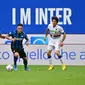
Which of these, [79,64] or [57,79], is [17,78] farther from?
[79,64]

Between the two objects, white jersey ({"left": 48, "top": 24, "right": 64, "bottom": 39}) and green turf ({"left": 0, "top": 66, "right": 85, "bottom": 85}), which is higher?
white jersey ({"left": 48, "top": 24, "right": 64, "bottom": 39})

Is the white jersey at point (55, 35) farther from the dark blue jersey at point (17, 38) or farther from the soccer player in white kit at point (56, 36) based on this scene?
the dark blue jersey at point (17, 38)

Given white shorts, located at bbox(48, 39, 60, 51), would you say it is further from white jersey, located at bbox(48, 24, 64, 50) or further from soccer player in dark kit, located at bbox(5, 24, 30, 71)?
soccer player in dark kit, located at bbox(5, 24, 30, 71)

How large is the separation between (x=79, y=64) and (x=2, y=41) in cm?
331

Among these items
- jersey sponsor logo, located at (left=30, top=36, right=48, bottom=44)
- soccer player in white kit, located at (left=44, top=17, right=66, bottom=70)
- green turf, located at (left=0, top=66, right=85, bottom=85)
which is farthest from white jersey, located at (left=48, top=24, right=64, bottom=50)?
jersey sponsor logo, located at (left=30, top=36, right=48, bottom=44)

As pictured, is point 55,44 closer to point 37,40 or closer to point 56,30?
point 56,30

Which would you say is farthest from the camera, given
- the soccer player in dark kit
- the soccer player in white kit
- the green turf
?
the soccer player in white kit

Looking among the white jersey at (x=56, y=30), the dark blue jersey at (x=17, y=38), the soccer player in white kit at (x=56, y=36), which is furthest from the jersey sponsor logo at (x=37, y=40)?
the dark blue jersey at (x=17, y=38)

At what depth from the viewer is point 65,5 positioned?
68.4 feet

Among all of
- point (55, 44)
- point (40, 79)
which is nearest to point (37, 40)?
point (55, 44)

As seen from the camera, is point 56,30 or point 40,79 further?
point 56,30

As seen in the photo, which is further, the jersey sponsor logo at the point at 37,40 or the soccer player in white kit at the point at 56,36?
the jersey sponsor logo at the point at 37,40

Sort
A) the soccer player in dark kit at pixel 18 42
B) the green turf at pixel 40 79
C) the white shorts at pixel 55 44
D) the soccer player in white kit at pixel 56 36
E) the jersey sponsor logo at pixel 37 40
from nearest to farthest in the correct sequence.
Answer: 1. the green turf at pixel 40 79
2. the soccer player in dark kit at pixel 18 42
3. the soccer player in white kit at pixel 56 36
4. the white shorts at pixel 55 44
5. the jersey sponsor logo at pixel 37 40

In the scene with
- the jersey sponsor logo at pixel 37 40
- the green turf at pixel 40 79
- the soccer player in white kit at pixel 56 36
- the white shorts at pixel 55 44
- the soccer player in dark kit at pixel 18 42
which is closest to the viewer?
the green turf at pixel 40 79
